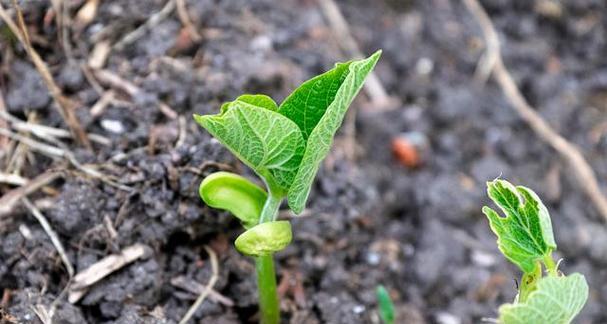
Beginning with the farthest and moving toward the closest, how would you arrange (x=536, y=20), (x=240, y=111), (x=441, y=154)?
(x=536, y=20) < (x=441, y=154) < (x=240, y=111)

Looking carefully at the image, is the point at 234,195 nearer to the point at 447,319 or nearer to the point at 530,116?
the point at 447,319

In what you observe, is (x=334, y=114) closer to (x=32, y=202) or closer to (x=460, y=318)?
(x=32, y=202)

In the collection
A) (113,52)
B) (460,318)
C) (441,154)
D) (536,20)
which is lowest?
(460,318)

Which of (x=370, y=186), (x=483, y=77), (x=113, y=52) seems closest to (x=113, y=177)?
(x=113, y=52)

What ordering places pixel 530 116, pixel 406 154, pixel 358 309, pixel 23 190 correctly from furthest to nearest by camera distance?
pixel 530 116 → pixel 406 154 → pixel 358 309 → pixel 23 190

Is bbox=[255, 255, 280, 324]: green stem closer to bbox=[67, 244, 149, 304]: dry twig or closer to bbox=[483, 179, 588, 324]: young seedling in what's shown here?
bbox=[67, 244, 149, 304]: dry twig

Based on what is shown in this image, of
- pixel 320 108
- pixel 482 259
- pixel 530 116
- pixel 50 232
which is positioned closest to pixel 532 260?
pixel 320 108

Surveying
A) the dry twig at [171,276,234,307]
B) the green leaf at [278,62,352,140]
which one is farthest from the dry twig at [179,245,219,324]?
the green leaf at [278,62,352,140]
